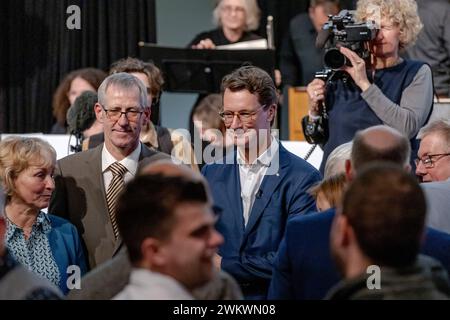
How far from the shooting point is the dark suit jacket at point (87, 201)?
14.4 feet

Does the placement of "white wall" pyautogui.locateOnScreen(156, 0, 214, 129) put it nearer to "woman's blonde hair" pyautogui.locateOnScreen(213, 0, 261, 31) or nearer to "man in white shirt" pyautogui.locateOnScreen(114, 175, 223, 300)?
"woman's blonde hair" pyautogui.locateOnScreen(213, 0, 261, 31)

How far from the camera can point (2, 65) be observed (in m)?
8.27

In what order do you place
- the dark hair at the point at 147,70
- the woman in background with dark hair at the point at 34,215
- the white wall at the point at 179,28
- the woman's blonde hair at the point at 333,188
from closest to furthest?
the woman's blonde hair at the point at 333,188 < the woman in background with dark hair at the point at 34,215 < the dark hair at the point at 147,70 < the white wall at the point at 179,28

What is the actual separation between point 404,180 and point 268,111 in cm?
205

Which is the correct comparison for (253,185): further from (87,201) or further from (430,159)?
(430,159)

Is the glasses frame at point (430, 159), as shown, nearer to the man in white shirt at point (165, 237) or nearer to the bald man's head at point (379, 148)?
the bald man's head at point (379, 148)

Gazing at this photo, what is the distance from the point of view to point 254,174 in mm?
4398

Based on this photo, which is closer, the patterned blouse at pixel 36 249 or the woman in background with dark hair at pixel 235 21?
the patterned blouse at pixel 36 249

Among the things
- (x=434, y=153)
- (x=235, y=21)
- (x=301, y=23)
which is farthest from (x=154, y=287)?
(x=301, y=23)

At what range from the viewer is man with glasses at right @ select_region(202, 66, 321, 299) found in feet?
13.9

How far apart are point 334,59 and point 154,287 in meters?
2.80

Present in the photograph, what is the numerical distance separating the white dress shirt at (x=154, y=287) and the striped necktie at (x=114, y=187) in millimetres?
1877

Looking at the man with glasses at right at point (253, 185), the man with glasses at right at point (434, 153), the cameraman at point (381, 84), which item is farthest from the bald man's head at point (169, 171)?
the cameraman at point (381, 84)
